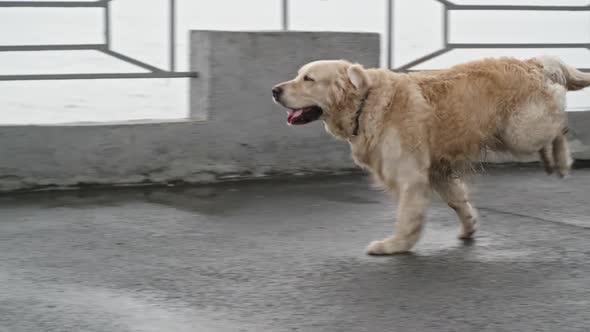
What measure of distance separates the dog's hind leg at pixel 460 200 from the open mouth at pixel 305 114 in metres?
0.89

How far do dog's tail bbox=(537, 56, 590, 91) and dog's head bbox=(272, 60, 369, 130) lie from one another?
→ 115cm

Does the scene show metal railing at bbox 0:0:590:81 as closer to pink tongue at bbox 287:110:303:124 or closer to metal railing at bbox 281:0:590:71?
metal railing at bbox 281:0:590:71

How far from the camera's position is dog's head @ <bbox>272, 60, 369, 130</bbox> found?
6.80m

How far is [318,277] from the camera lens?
19.8ft

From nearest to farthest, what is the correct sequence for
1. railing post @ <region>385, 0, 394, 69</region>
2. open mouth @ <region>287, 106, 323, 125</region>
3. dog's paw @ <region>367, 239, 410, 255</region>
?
dog's paw @ <region>367, 239, 410, 255</region> → open mouth @ <region>287, 106, 323, 125</region> → railing post @ <region>385, 0, 394, 69</region>

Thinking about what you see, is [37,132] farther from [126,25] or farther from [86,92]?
[126,25]

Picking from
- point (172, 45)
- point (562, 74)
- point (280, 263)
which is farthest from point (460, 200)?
point (172, 45)

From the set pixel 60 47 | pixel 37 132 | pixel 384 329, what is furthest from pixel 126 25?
pixel 384 329

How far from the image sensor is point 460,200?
23.4 feet

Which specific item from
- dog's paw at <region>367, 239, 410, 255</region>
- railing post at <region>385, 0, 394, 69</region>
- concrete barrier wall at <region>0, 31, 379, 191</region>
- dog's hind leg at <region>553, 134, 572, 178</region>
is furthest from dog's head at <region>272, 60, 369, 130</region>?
railing post at <region>385, 0, 394, 69</region>

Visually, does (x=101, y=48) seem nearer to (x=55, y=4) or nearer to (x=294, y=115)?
(x=55, y=4)

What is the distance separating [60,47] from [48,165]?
0.99m

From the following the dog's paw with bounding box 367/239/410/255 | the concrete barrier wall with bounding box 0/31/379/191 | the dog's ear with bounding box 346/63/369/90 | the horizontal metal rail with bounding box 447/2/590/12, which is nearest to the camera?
the dog's paw with bounding box 367/239/410/255

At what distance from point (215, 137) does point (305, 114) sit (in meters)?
2.74
